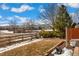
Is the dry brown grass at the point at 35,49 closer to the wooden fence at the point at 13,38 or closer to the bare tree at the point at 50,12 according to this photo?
the wooden fence at the point at 13,38

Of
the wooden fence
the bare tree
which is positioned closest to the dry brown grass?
the wooden fence

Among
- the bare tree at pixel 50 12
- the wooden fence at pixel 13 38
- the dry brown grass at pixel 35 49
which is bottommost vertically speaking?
the dry brown grass at pixel 35 49

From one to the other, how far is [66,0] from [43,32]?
35 cm

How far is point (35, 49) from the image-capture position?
5.91 feet

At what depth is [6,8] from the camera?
5.89ft

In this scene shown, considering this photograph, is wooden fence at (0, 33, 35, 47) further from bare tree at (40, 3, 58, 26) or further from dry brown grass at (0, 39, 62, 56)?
bare tree at (40, 3, 58, 26)

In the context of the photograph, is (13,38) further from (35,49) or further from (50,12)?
(50,12)

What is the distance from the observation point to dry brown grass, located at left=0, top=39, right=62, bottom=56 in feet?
5.87

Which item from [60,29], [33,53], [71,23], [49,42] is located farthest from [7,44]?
[71,23]

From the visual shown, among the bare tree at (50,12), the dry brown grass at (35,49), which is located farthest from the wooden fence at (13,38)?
the bare tree at (50,12)

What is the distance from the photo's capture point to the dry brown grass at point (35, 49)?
5.87 feet

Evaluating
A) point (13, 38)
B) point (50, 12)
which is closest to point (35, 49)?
point (13, 38)

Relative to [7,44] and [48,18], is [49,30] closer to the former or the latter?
[48,18]

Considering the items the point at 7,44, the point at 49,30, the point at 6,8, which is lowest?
the point at 7,44
